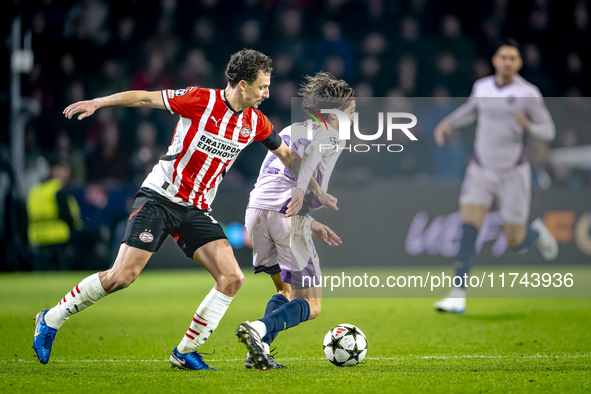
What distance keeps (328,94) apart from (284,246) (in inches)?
40.9

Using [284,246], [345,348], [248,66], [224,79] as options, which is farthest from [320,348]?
[224,79]

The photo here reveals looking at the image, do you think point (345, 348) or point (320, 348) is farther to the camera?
point (320, 348)

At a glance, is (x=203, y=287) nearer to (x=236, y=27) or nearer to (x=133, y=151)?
(x=133, y=151)

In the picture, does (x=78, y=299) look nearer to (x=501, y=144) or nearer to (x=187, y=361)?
(x=187, y=361)

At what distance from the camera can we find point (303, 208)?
4.35 metres

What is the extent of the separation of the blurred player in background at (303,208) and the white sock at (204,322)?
0.34 metres

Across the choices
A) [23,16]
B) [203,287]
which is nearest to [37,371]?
[203,287]

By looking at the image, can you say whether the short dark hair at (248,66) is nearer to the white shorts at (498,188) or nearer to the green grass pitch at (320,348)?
the green grass pitch at (320,348)

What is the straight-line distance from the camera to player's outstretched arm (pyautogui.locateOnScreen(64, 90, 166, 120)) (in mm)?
3787

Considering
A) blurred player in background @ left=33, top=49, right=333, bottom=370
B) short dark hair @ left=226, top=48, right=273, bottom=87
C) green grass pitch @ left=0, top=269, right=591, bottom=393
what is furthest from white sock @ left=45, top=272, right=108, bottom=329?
short dark hair @ left=226, top=48, right=273, bottom=87

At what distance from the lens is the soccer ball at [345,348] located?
4062 mm

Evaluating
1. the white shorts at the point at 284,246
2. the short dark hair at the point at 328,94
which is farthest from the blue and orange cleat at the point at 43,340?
the short dark hair at the point at 328,94

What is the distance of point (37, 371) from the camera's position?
3.88 m

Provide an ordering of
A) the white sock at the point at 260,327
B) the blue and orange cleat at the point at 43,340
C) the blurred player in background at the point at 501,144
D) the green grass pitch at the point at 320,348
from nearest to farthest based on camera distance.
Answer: the green grass pitch at the point at 320,348, the white sock at the point at 260,327, the blue and orange cleat at the point at 43,340, the blurred player in background at the point at 501,144
